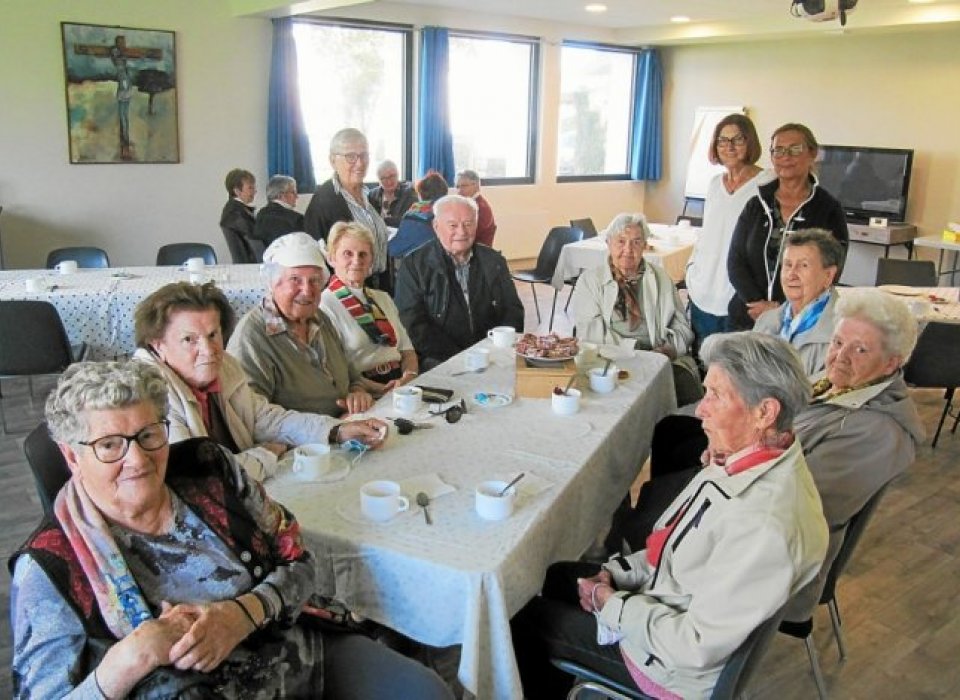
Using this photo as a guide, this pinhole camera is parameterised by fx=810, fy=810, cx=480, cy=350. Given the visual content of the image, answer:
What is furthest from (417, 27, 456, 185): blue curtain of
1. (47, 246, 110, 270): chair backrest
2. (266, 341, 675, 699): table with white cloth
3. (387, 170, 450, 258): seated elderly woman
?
(266, 341, 675, 699): table with white cloth

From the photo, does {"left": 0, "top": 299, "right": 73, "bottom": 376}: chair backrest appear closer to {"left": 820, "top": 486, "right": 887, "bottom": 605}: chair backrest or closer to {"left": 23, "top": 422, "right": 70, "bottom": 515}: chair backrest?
{"left": 23, "top": 422, "right": 70, "bottom": 515}: chair backrest

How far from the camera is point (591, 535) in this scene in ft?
7.66

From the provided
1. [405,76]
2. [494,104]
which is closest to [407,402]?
[405,76]

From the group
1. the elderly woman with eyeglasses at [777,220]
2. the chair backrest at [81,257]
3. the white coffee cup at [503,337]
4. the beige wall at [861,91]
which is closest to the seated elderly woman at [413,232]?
the white coffee cup at [503,337]

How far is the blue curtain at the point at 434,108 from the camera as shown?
26.6 feet

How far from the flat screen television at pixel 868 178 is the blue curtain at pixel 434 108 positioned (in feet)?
12.8

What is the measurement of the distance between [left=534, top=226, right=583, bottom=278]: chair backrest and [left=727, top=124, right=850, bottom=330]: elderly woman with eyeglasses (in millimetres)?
2987

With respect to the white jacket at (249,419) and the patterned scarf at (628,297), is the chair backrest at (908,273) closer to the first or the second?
the patterned scarf at (628,297)

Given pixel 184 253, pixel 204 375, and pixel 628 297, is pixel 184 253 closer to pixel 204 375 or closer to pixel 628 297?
pixel 628 297

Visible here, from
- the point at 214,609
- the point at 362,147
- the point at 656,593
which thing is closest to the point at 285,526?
the point at 214,609

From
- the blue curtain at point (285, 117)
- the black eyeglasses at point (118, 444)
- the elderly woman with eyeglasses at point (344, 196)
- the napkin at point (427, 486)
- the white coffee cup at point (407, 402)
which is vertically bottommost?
the napkin at point (427, 486)

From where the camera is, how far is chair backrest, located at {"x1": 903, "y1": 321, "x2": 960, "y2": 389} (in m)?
3.96

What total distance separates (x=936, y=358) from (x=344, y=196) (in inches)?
124

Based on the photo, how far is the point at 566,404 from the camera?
2.55 m
